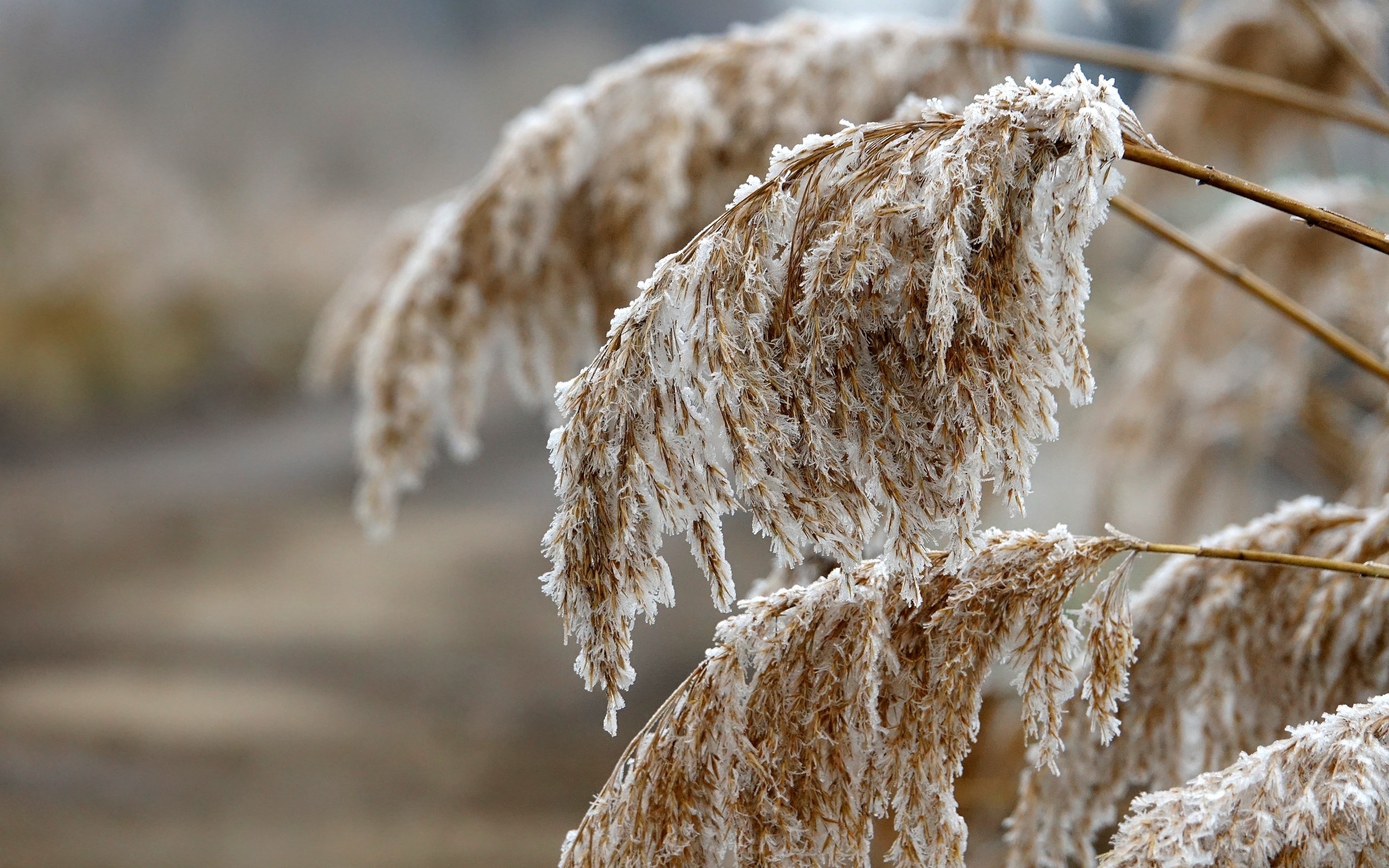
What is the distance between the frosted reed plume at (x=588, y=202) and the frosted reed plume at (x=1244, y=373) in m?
0.58

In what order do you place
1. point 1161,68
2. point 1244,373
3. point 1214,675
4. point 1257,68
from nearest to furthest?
point 1214,675 → point 1161,68 → point 1257,68 → point 1244,373

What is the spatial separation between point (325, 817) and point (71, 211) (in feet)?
4.49

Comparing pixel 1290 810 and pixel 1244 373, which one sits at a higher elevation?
pixel 1244 373

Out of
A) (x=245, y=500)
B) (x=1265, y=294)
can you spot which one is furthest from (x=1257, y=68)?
(x=245, y=500)

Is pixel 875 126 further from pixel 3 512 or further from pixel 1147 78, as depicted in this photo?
pixel 1147 78

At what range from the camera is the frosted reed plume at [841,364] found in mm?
466

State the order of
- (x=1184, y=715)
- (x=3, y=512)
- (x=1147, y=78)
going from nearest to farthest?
(x=1184, y=715)
(x=3, y=512)
(x=1147, y=78)

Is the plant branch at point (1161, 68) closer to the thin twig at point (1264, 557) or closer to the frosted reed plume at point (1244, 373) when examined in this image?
the frosted reed plume at point (1244, 373)

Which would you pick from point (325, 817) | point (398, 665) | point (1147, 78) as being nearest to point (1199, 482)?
point (1147, 78)

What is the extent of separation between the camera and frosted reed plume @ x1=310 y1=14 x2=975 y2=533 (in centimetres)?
100

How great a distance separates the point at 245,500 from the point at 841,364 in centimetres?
200

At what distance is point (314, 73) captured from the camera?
7.38 feet

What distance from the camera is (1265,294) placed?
29.6 inches

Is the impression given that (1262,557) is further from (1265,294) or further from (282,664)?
(282,664)
